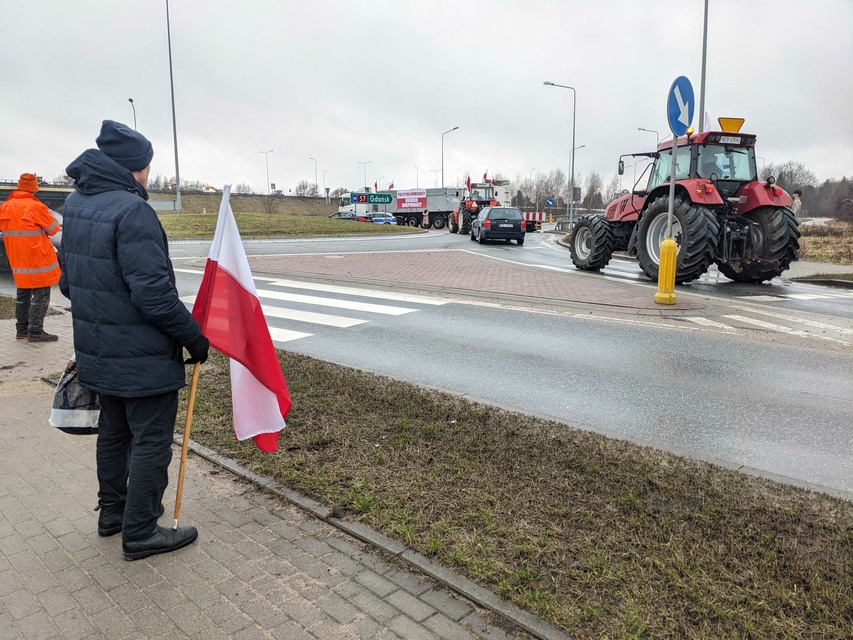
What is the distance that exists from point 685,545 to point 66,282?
3338mm

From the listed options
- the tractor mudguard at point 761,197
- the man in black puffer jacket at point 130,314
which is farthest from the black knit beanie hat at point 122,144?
the tractor mudguard at point 761,197

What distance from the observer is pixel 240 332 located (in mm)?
3580

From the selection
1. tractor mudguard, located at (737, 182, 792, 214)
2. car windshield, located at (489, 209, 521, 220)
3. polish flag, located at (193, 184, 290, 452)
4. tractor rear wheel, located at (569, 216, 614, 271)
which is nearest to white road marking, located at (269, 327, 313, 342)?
polish flag, located at (193, 184, 290, 452)

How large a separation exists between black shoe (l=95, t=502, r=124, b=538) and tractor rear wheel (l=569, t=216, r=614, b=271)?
1341 centimetres

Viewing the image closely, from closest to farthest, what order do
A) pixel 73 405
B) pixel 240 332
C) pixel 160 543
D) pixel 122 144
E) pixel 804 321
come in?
1. pixel 122 144
2. pixel 160 543
3. pixel 73 405
4. pixel 240 332
5. pixel 804 321

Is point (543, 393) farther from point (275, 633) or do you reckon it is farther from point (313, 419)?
point (275, 633)

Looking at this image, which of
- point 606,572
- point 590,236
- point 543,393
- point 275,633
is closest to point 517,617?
point 606,572

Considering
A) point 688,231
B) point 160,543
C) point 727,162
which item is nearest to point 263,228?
point 727,162

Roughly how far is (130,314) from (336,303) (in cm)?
807

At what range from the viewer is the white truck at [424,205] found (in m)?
43.8

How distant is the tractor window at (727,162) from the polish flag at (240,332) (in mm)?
11442

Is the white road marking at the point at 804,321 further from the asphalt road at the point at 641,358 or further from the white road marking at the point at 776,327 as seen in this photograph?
the white road marking at the point at 776,327

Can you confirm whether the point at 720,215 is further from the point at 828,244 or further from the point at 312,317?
the point at 828,244

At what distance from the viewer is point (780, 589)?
2719 millimetres
